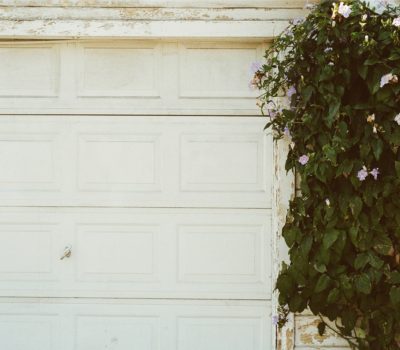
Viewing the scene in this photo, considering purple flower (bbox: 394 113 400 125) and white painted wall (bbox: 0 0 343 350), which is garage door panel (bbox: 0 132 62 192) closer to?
white painted wall (bbox: 0 0 343 350)

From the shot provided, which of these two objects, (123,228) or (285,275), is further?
(123,228)

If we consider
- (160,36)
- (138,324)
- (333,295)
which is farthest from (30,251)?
(333,295)

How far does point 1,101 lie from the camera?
12.2 feet

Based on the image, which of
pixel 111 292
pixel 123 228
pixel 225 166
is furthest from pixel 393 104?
pixel 111 292

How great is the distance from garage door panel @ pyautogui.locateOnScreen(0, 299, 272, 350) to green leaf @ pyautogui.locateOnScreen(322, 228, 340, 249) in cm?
69

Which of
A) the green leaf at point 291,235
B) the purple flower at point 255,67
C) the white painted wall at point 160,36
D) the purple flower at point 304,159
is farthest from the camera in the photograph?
the white painted wall at point 160,36

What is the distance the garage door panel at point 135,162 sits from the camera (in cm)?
370

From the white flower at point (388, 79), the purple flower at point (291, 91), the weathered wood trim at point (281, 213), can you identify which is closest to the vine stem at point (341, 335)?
the weathered wood trim at point (281, 213)

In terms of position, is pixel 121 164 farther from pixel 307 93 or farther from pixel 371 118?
pixel 371 118

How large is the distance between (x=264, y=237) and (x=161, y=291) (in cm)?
69

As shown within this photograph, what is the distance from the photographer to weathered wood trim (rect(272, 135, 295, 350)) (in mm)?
3600

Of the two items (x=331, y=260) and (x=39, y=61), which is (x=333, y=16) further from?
(x=39, y=61)

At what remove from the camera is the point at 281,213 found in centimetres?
363

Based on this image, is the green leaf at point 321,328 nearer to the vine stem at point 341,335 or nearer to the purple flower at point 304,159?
the vine stem at point 341,335
